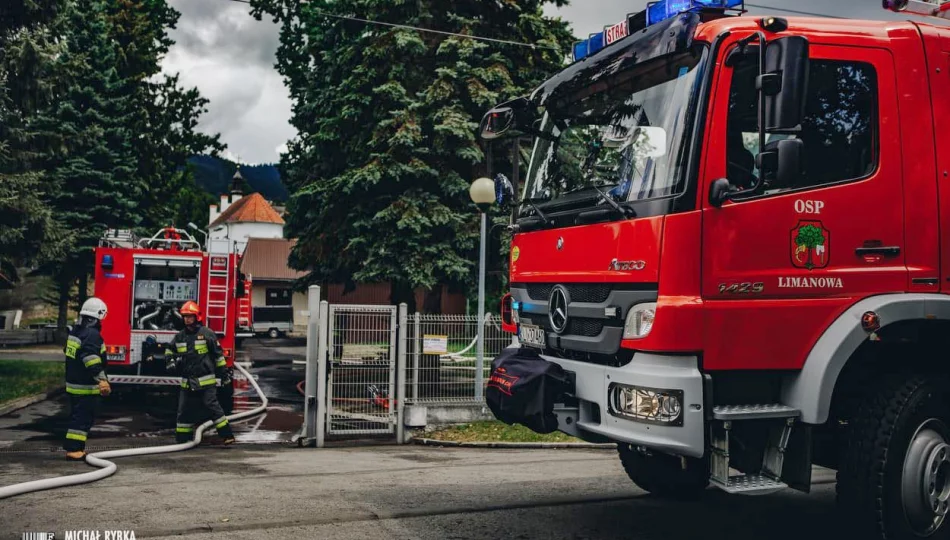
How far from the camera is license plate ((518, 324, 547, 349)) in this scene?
6.24 meters

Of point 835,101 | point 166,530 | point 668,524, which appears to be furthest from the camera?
point 668,524

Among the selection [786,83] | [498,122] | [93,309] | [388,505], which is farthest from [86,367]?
[786,83]

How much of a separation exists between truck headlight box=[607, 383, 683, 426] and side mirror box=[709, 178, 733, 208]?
110 cm

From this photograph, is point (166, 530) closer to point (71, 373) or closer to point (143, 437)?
point (71, 373)

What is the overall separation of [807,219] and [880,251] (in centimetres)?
55

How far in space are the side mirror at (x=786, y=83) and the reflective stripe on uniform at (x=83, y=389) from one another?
27.2 feet

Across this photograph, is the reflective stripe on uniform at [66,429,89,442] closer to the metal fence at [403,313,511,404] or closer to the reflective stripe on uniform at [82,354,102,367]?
the reflective stripe on uniform at [82,354,102,367]

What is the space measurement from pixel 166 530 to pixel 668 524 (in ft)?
11.9


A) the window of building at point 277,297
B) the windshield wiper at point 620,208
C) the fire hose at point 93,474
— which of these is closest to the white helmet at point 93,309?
the fire hose at point 93,474

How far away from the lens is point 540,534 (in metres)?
6.24

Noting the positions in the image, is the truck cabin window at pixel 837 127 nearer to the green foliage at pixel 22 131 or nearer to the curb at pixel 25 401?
the curb at pixel 25 401

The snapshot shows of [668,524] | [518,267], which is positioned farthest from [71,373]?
[668,524]

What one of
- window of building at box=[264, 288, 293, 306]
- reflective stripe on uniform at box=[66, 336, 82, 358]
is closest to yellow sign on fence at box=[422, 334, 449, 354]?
reflective stripe on uniform at box=[66, 336, 82, 358]

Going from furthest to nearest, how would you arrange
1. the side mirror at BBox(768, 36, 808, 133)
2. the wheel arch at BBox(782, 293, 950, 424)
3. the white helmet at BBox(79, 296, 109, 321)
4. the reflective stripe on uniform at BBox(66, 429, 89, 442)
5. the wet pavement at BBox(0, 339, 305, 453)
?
the wet pavement at BBox(0, 339, 305, 453), the white helmet at BBox(79, 296, 109, 321), the reflective stripe on uniform at BBox(66, 429, 89, 442), the wheel arch at BBox(782, 293, 950, 424), the side mirror at BBox(768, 36, 808, 133)
